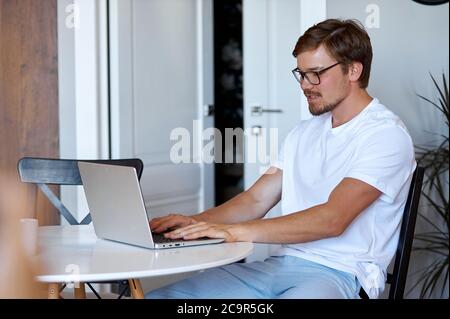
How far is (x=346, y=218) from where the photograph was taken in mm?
2182

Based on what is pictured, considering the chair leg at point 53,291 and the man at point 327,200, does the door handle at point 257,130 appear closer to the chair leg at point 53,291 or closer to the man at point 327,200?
the man at point 327,200

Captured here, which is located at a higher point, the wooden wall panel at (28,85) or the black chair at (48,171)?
the wooden wall panel at (28,85)

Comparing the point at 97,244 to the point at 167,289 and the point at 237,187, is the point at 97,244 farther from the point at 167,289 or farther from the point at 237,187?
the point at 237,187

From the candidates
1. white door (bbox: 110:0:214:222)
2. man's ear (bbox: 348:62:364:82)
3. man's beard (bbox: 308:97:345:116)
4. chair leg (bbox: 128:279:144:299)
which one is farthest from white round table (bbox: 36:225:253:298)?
white door (bbox: 110:0:214:222)

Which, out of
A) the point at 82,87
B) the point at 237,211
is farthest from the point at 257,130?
the point at 237,211

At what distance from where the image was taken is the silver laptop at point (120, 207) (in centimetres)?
197

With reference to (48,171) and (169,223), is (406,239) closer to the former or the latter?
(169,223)

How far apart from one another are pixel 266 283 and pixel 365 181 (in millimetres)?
394

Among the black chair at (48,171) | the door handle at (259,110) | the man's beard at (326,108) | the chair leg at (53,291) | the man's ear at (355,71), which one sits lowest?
the chair leg at (53,291)

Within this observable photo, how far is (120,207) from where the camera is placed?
204 centimetres

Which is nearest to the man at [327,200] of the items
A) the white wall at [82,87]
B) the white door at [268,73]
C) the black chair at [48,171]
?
the black chair at [48,171]

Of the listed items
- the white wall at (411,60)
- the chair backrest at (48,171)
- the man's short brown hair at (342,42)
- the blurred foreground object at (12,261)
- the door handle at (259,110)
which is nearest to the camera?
the blurred foreground object at (12,261)

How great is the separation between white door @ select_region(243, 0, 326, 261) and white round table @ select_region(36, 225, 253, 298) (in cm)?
215
